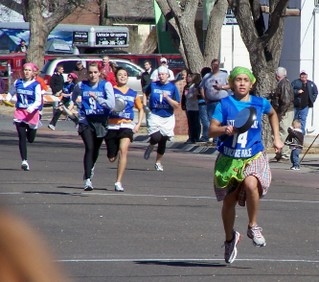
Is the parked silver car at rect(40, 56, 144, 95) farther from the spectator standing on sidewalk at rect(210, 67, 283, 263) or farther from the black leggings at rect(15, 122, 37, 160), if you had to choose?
the spectator standing on sidewalk at rect(210, 67, 283, 263)

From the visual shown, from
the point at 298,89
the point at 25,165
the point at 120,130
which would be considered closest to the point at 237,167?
the point at 120,130

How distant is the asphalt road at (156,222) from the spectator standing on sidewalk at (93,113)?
496 millimetres

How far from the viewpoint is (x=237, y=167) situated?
798 centimetres

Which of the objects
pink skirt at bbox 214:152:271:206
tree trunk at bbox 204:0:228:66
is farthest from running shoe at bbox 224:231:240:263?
tree trunk at bbox 204:0:228:66

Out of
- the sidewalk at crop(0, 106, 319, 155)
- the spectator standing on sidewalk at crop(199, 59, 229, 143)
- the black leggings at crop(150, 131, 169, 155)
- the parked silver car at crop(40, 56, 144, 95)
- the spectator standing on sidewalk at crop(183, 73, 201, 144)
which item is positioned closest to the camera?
the black leggings at crop(150, 131, 169, 155)

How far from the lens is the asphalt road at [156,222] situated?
7.74 metres

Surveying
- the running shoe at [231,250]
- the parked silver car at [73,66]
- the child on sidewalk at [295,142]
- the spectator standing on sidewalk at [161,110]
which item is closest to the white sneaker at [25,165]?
the spectator standing on sidewalk at [161,110]

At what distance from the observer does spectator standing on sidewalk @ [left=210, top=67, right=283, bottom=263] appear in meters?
7.95

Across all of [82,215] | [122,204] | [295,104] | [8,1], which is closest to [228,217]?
[82,215]

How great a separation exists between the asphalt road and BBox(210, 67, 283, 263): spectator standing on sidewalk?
1.22 ft

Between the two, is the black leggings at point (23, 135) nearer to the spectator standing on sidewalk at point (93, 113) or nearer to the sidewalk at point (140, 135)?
the spectator standing on sidewalk at point (93, 113)

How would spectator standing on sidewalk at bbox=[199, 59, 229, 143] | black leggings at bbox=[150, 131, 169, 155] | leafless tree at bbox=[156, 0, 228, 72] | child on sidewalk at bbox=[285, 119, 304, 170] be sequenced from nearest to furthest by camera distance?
black leggings at bbox=[150, 131, 169, 155] → child on sidewalk at bbox=[285, 119, 304, 170] → spectator standing on sidewalk at bbox=[199, 59, 229, 143] → leafless tree at bbox=[156, 0, 228, 72]

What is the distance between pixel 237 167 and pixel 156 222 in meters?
2.73

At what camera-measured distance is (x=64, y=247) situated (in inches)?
340
